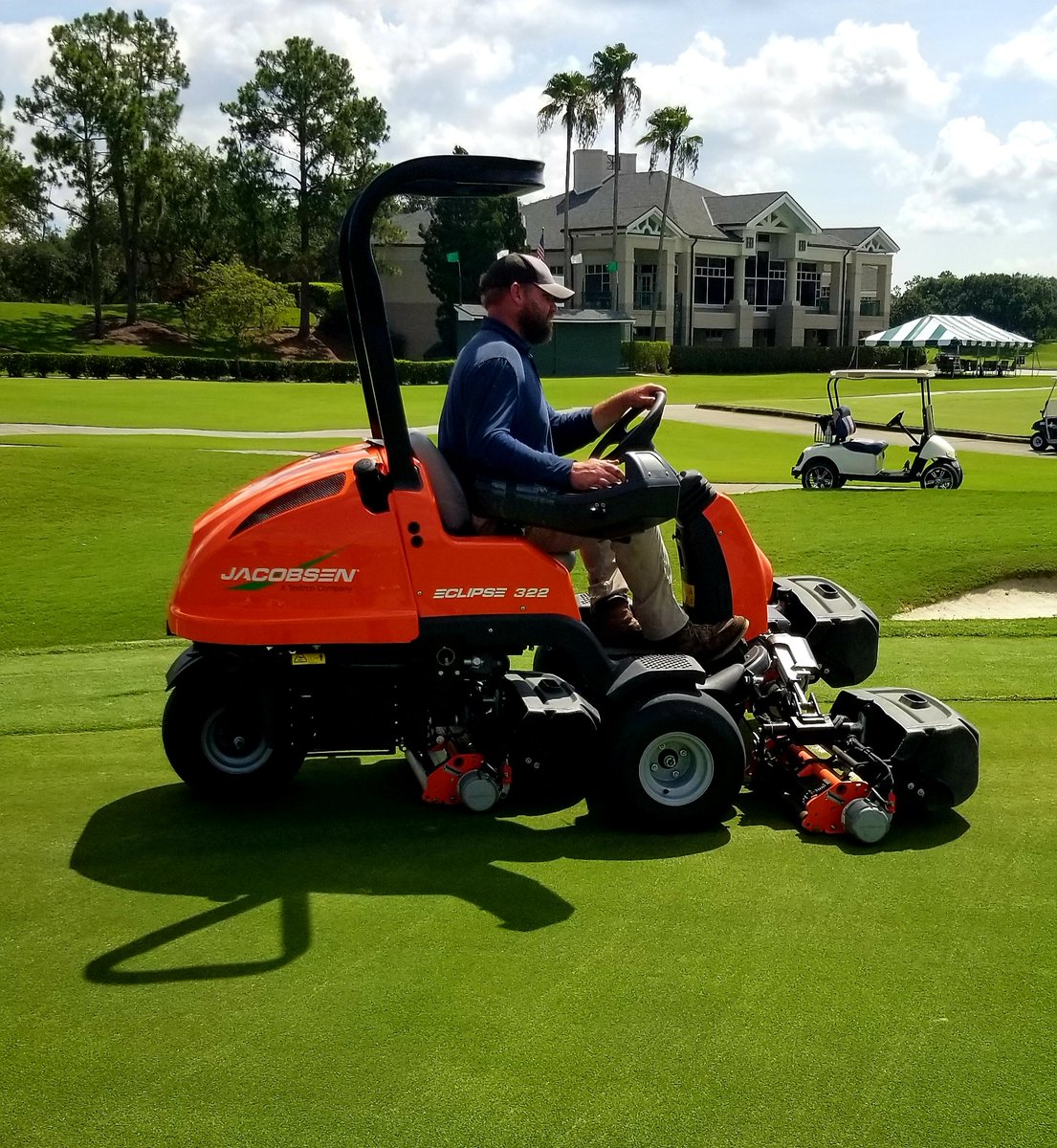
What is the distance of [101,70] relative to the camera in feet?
199

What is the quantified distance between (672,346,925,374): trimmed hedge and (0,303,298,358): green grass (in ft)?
67.4

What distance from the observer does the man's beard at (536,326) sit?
4621mm

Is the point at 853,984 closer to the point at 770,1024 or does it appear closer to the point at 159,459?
the point at 770,1024

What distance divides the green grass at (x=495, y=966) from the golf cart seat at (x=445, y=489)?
1087mm

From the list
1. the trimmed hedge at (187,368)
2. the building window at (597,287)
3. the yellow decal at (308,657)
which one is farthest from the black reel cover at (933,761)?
the building window at (597,287)

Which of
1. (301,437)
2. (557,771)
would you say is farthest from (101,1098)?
(301,437)

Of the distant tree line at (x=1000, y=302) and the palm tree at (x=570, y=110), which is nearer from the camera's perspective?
the palm tree at (x=570, y=110)

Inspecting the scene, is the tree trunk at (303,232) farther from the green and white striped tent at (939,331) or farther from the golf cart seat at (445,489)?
the golf cart seat at (445,489)

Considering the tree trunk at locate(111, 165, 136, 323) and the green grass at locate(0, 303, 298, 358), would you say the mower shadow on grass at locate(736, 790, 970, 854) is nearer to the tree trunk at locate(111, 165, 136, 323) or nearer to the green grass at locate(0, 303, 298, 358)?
the green grass at locate(0, 303, 298, 358)

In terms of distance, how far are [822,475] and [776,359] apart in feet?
161

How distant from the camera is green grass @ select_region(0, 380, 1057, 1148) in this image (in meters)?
2.68

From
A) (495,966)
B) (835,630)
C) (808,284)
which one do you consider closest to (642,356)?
(808,284)

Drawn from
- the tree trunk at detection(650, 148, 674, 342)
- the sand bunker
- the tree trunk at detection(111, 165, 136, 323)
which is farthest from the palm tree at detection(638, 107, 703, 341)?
the sand bunker

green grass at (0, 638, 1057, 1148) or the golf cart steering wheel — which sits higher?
the golf cart steering wheel
